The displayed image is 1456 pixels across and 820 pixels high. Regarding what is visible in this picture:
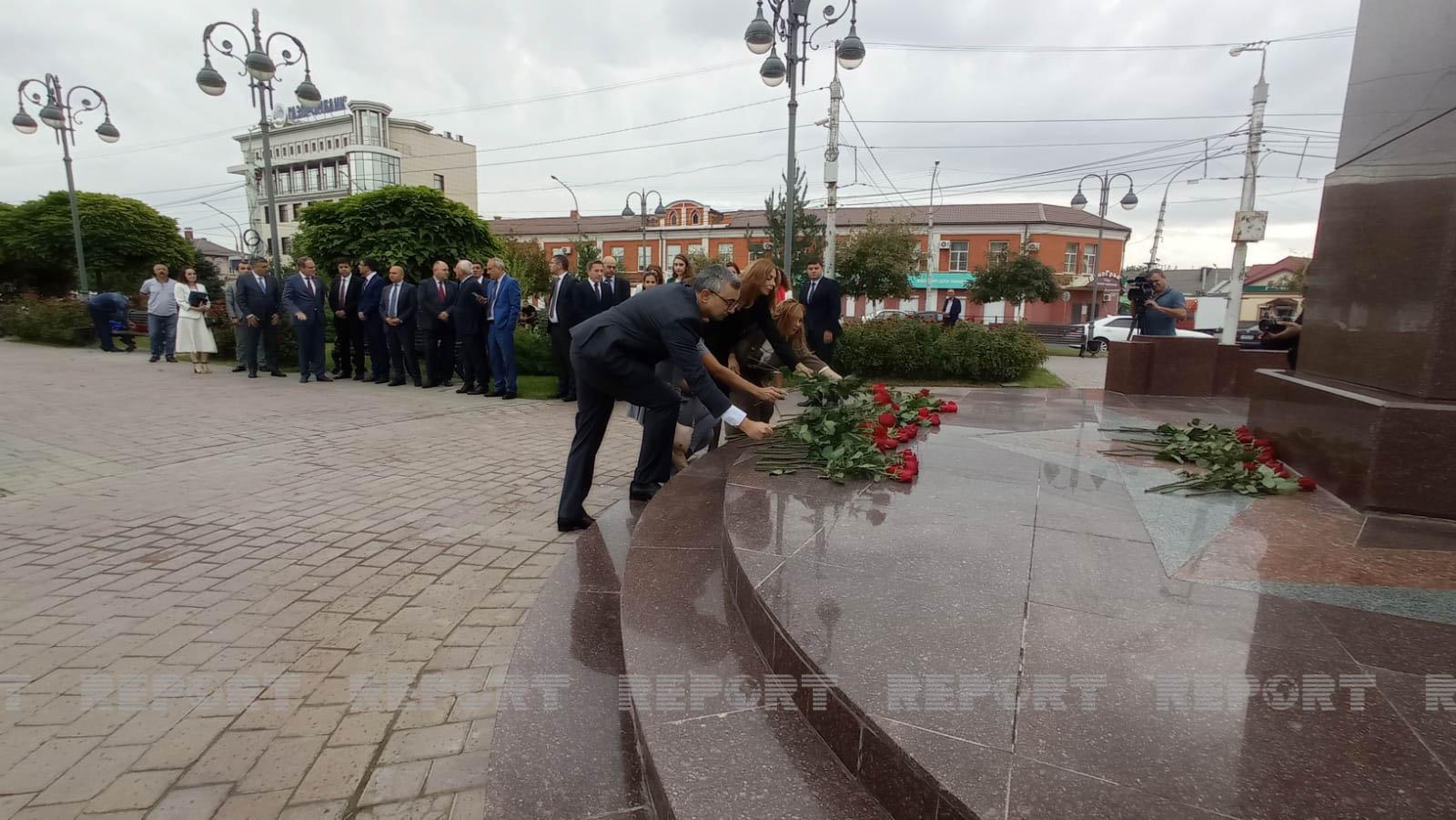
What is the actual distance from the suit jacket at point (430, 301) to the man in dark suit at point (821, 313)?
5607 mm

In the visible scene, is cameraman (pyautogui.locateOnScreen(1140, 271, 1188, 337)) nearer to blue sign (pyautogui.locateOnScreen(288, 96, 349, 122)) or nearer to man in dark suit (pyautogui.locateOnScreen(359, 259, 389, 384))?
man in dark suit (pyautogui.locateOnScreen(359, 259, 389, 384))

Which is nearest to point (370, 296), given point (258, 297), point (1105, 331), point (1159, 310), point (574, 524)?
point (258, 297)

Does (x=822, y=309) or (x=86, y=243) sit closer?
(x=822, y=309)

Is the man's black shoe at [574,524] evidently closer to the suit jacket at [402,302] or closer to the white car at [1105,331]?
the suit jacket at [402,302]

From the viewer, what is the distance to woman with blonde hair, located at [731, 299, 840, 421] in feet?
17.7

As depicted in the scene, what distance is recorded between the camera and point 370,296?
11.3 m

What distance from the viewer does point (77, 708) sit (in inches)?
101

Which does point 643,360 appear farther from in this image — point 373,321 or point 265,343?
point 265,343

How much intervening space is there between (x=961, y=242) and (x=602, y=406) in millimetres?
56590

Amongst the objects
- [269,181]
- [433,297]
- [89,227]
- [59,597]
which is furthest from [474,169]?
[59,597]

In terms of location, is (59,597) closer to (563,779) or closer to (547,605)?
(547,605)

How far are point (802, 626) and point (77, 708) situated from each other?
8.74 feet

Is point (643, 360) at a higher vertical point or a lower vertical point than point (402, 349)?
higher

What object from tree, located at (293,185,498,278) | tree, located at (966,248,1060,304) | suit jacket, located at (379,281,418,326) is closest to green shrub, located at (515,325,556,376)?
suit jacket, located at (379,281,418,326)
